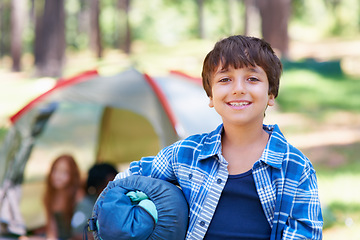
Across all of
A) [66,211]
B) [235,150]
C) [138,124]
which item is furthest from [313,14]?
[235,150]

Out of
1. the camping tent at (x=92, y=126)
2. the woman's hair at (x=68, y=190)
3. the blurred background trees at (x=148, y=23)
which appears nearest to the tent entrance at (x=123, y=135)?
the camping tent at (x=92, y=126)

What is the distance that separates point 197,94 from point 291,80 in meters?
7.49

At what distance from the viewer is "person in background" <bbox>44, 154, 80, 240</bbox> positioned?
4168 mm

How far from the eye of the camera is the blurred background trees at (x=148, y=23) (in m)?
12.2

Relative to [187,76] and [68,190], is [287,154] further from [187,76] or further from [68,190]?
[68,190]

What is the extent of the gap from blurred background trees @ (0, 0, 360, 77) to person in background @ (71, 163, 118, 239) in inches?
286

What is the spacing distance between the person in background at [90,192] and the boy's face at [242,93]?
2.73 m

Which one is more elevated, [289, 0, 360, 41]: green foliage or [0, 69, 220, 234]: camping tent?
[289, 0, 360, 41]: green foliage

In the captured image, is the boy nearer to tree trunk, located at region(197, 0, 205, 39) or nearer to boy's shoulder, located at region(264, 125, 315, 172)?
boy's shoulder, located at region(264, 125, 315, 172)

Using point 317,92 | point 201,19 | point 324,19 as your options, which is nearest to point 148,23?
point 201,19

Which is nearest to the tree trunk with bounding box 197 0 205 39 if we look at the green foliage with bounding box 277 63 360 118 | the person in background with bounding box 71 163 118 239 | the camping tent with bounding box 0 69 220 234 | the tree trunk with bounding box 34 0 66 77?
the tree trunk with bounding box 34 0 66 77

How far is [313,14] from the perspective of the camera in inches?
915

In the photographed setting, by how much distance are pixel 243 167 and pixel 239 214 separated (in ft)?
0.44

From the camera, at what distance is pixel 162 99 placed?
3572 millimetres
